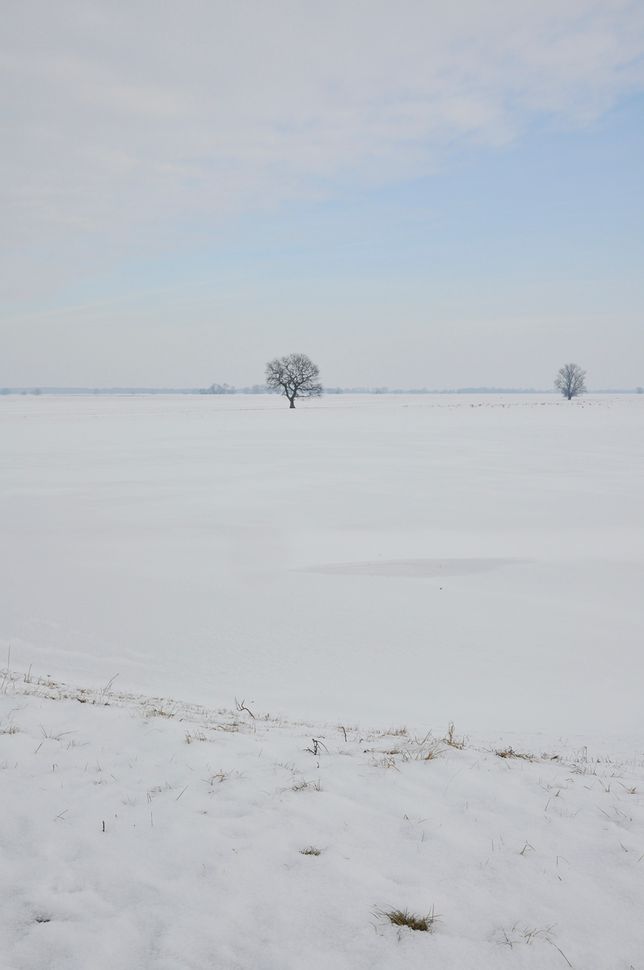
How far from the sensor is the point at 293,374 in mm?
97062

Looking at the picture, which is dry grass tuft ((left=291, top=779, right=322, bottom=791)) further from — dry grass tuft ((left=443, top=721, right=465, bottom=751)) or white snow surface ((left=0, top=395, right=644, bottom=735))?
white snow surface ((left=0, top=395, right=644, bottom=735))

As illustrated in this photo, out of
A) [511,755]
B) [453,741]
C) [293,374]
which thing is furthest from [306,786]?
[293,374]

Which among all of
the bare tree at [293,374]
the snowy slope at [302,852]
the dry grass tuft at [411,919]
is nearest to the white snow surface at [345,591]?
the snowy slope at [302,852]

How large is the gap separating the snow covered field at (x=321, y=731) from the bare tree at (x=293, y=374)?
7835cm

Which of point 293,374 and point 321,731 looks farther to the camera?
point 293,374

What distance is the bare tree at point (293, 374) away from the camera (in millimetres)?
95875

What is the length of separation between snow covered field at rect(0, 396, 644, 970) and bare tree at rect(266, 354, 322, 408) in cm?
7835

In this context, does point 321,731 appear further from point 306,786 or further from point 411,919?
point 411,919

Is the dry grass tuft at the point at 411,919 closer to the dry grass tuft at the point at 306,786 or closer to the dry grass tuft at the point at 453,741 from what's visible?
the dry grass tuft at the point at 306,786

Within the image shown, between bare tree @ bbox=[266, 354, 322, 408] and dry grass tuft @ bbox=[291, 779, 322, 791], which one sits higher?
bare tree @ bbox=[266, 354, 322, 408]

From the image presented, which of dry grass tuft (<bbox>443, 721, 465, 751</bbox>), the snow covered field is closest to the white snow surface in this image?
the snow covered field

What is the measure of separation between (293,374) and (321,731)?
92655mm

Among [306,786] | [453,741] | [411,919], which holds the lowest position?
[453,741]

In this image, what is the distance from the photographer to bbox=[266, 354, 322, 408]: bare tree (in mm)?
95875
